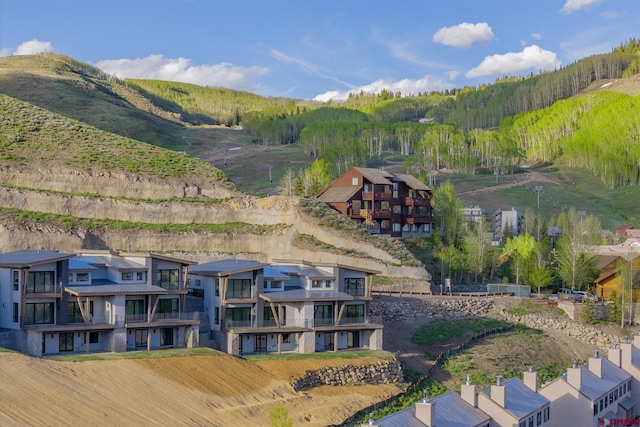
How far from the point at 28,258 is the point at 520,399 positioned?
1043 inches

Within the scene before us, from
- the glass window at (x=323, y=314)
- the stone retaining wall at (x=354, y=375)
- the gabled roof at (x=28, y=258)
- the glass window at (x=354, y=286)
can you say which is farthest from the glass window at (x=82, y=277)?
the glass window at (x=354, y=286)

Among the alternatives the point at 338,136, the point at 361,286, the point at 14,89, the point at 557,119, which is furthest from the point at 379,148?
the point at 361,286

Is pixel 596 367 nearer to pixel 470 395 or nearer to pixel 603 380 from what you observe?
pixel 603 380

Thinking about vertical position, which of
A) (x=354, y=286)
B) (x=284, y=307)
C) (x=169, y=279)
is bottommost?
(x=284, y=307)

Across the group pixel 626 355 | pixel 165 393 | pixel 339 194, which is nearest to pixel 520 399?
→ pixel 626 355

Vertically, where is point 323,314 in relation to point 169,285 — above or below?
below

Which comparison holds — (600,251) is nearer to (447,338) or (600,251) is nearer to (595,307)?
(595,307)

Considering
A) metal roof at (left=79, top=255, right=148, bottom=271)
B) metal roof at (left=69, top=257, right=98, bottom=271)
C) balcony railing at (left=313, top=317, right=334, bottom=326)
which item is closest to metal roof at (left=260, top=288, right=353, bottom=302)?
balcony railing at (left=313, top=317, right=334, bottom=326)

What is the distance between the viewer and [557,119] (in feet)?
628

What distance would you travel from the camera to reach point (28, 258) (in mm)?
54344

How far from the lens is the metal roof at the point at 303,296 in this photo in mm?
59500

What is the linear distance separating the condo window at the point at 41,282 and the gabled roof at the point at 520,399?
23807 mm

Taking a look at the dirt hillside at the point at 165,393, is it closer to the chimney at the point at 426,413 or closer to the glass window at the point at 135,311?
the glass window at the point at 135,311

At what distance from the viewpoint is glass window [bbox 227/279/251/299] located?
193 feet
